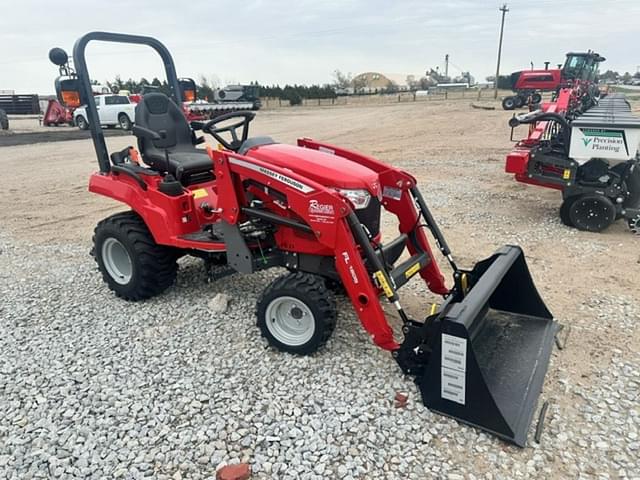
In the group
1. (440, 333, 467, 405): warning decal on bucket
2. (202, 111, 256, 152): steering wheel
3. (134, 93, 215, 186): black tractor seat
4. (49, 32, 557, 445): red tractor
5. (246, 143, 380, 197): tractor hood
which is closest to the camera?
(440, 333, 467, 405): warning decal on bucket

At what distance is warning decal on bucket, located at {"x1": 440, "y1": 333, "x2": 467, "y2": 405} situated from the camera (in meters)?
2.56

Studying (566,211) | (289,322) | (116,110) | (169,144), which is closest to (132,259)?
(169,144)

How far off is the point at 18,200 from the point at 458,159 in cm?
899

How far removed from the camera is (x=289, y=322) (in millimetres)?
3439

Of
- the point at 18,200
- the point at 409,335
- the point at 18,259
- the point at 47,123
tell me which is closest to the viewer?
the point at 409,335

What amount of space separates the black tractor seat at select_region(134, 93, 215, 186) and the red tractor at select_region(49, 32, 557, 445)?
0.04 feet

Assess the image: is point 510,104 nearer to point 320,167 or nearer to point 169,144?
point 169,144

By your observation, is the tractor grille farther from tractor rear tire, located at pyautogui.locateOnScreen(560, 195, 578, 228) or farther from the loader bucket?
tractor rear tire, located at pyautogui.locateOnScreen(560, 195, 578, 228)

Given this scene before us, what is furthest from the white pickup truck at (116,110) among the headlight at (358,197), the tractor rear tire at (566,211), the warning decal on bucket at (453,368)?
the warning decal on bucket at (453,368)

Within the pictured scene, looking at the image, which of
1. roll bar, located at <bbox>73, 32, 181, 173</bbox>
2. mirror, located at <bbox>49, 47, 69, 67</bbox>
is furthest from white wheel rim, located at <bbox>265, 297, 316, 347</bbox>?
mirror, located at <bbox>49, 47, 69, 67</bbox>

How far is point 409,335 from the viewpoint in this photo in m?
2.90

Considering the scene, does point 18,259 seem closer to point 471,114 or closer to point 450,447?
point 450,447

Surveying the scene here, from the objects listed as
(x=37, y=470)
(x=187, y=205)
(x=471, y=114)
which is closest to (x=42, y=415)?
(x=37, y=470)

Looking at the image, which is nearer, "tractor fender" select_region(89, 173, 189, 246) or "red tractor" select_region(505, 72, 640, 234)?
"tractor fender" select_region(89, 173, 189, 246)
